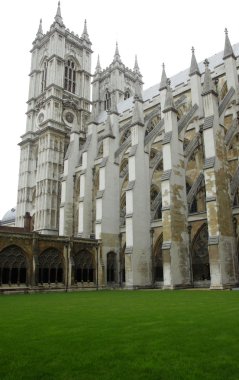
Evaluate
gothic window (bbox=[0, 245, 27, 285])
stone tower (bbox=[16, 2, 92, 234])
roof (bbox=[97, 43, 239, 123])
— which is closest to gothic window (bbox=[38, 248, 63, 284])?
gothic window (bbox=[0, 245, 27, 285])

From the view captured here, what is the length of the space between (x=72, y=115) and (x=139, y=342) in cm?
4681

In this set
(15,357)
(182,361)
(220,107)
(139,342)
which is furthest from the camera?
(220,107)

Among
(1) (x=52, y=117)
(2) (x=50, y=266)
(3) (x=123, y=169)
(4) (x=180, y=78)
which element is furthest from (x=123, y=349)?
(1) (x=52, y=117)

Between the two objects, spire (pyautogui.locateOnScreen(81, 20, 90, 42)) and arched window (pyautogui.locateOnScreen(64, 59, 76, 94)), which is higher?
spire (pyautogui.locateOnScreen(81, 20, 90, 42))

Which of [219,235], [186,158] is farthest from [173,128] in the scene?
[219,235]

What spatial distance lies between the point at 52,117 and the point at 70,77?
9591 mm

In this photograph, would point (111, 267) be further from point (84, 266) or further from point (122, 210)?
point (122, 210)

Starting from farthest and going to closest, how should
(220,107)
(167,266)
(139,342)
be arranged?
(220,107) → (167,266) → (139,342)

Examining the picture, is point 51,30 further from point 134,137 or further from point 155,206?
point 155,206

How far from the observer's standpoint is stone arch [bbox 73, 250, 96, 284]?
1110 inches

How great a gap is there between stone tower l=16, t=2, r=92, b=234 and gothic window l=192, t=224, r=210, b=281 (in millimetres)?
18034

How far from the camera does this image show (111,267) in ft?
101

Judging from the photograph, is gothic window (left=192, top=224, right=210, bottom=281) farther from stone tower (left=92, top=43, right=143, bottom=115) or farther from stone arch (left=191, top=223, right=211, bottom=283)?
stone tower (left=92, top=43, right=143, bottom=115)

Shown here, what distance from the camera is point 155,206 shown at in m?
29.8
